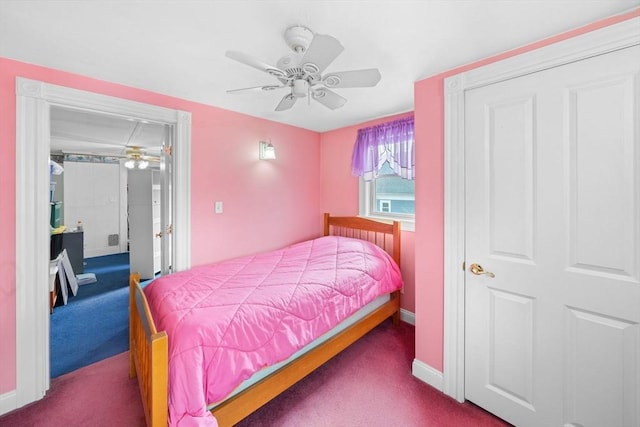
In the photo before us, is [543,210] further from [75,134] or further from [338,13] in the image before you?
[75,134]

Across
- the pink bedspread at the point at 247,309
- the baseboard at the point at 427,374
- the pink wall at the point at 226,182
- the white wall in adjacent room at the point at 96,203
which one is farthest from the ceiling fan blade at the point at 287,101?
the white wall in adjacent room at the point at 96,203

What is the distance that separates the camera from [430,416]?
1.71 metres

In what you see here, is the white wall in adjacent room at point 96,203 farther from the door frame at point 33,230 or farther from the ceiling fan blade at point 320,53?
the ceiling fan blade at point 320,53

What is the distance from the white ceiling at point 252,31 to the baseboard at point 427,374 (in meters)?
2.18

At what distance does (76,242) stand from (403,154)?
17.2 ft

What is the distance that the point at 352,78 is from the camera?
1.49 metres

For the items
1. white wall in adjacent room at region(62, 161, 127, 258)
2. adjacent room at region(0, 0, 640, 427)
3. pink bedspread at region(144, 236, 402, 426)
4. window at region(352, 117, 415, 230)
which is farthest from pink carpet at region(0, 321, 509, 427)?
white wall in adjacent room at region(62, 161, 127, 258)

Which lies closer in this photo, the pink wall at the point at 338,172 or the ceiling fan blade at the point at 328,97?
the ceiling fan blade at the point at 328,97

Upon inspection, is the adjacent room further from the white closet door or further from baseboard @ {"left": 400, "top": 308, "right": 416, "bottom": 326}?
baseboard @ {"left": 400, "top": 308, "right": 416, "bottom": 326}

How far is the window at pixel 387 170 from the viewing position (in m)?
2.84

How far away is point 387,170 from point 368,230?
0.77 metres

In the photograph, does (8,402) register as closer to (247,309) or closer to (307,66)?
(247,309)

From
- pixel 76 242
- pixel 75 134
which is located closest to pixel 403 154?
pixel 75 134

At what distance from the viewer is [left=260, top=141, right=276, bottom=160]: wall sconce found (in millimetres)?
3062
